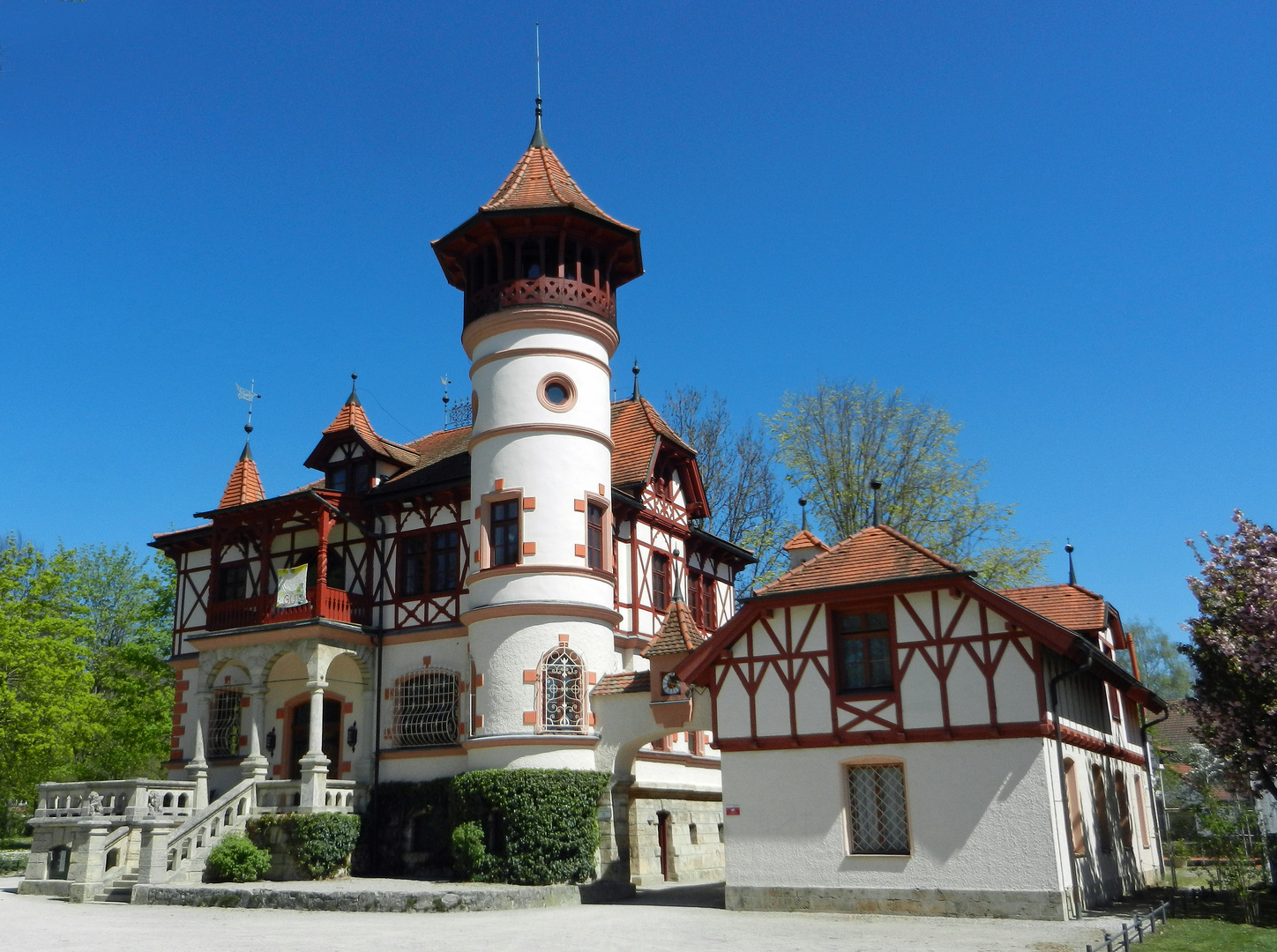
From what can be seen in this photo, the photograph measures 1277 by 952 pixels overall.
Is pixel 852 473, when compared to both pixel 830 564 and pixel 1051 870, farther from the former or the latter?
pixel 1051 870

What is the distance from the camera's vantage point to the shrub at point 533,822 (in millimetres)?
21734

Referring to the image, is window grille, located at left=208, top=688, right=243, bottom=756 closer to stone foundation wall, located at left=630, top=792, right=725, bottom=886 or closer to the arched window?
the arched window

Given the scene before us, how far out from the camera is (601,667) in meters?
24.1

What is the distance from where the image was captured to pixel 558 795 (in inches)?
874

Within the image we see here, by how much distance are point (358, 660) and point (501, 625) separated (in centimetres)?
464

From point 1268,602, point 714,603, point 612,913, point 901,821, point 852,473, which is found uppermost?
point 852,473

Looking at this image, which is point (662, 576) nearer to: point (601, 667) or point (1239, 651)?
point (601, 667)

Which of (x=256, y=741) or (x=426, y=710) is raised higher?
(x=426, y=710)

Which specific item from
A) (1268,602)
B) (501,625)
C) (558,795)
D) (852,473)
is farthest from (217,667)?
(1268,602)

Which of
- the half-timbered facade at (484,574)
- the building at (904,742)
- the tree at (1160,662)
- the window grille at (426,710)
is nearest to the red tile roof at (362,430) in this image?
the half-timbered facade at (484,574)

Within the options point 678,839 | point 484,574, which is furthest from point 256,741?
point 678,839

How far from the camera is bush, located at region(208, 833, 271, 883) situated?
71.3 ft

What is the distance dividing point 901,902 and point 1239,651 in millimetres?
7023

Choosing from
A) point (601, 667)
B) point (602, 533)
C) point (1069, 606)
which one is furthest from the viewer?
point (602, 533)
